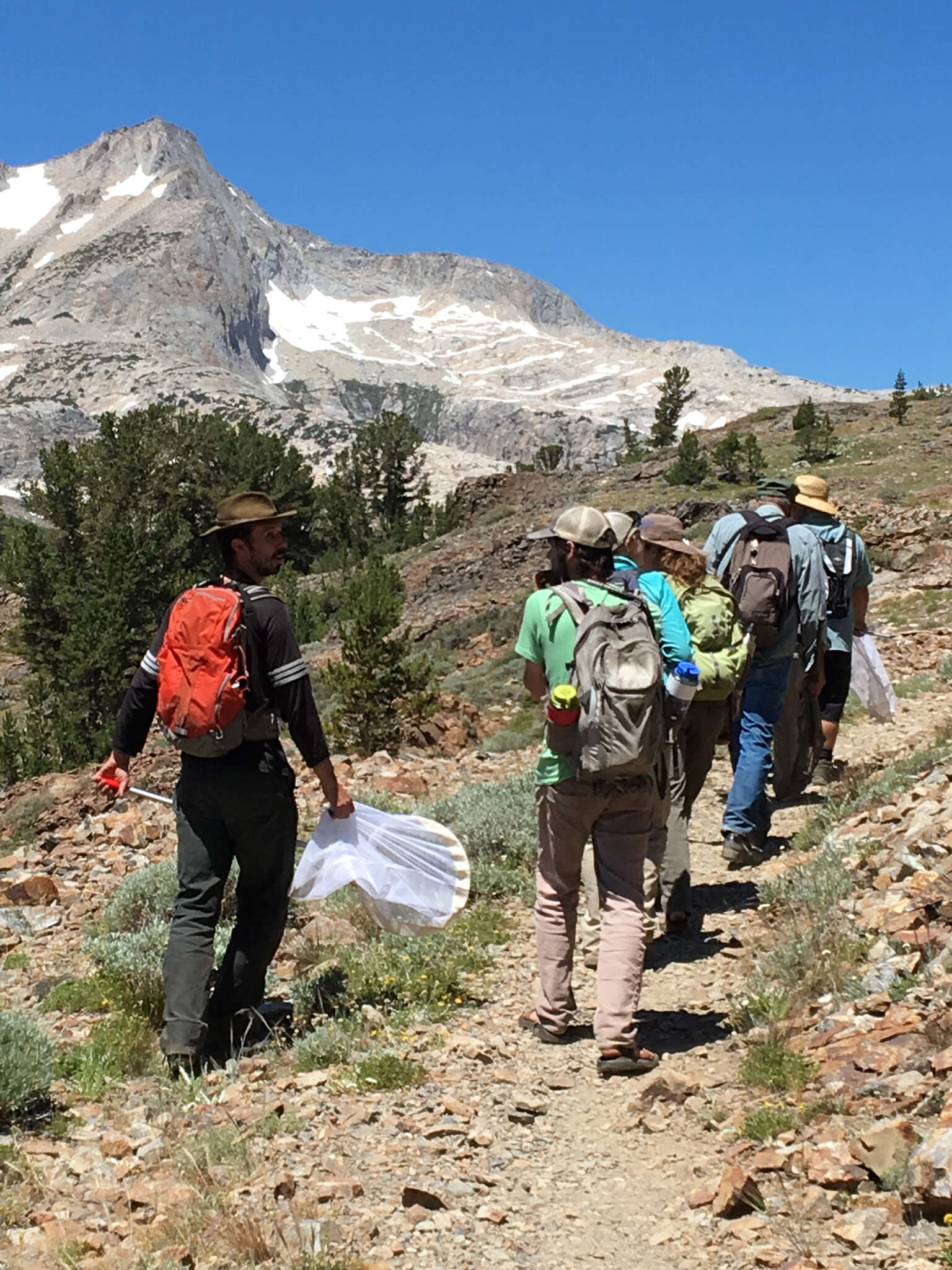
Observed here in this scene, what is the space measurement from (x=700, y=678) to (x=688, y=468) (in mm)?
29903

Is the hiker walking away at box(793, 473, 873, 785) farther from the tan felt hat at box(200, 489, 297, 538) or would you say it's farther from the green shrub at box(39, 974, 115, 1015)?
the green shrub at box(39, 974, 115, 1015)

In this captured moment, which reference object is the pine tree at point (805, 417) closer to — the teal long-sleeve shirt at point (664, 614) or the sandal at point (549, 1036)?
the teal long-sleeve shirt at point (664, 614)

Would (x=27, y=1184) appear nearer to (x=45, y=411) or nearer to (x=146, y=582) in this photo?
(x=146, y=582)

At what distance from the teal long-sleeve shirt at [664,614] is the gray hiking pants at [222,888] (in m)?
1.72

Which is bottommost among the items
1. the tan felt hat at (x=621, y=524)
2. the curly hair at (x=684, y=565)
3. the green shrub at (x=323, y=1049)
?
the green shrub at (x=323, y=1049)

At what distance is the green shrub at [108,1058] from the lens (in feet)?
14.7

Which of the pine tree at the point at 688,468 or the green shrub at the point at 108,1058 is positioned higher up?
the pine tree at the point at 688,468

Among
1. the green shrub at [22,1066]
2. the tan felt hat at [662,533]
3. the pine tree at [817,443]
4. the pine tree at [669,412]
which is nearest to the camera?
the green shrub at [22,1066]

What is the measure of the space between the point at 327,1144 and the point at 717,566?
14.2 ft

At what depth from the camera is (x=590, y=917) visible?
6.07 metres

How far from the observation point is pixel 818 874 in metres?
5.68

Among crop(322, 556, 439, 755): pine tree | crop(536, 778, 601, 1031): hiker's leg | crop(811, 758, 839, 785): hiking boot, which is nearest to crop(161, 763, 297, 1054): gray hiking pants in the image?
crop(536, 778, 601, 1031): hiker's leg

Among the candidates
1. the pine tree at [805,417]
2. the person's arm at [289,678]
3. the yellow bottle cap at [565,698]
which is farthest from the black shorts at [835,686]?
the pine tree at [805,417]

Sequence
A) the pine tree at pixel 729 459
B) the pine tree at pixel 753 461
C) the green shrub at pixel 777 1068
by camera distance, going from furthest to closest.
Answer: the pine tree at pixel 729 459, the pine tree at pixel 753 461, the green shrub at pixel 777 1068
